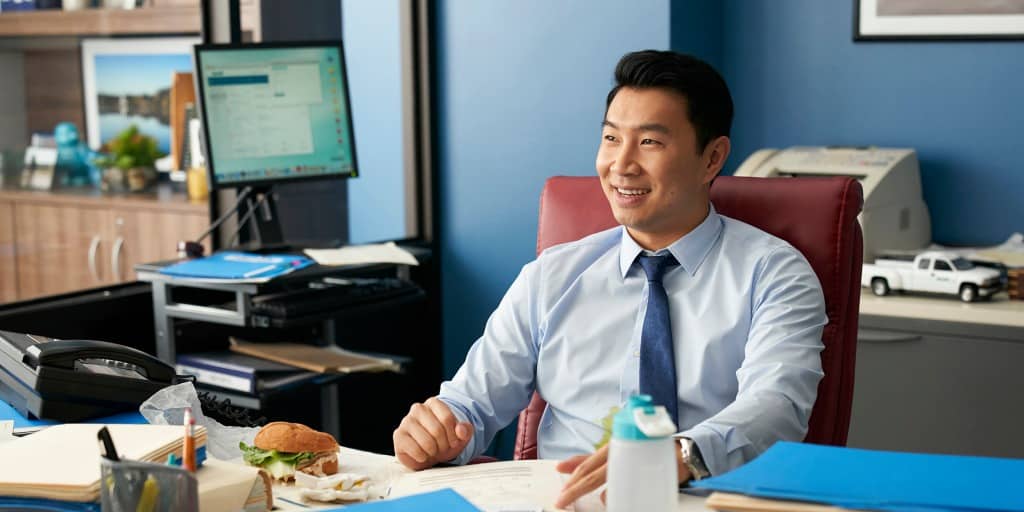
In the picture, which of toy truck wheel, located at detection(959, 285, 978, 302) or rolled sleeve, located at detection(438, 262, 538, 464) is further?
toy truck wheel, located at detection(959, 285, 978, 302)

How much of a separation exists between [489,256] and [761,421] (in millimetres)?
1982

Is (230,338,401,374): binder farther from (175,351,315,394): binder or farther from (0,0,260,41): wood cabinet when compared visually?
(0,0,260,41): wood cabinet

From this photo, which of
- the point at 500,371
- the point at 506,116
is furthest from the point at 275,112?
the point at 500,371

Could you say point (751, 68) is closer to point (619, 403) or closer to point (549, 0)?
point (549, 0)

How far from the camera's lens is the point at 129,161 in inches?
121

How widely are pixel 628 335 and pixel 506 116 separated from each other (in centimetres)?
163

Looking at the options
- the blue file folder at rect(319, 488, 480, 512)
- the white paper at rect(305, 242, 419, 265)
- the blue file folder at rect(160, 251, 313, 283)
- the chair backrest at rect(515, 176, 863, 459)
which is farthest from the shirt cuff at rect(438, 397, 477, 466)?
the white paper at rect(305, 242, 419, 265)

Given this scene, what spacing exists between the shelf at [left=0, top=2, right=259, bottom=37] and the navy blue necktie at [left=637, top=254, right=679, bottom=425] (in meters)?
1.66

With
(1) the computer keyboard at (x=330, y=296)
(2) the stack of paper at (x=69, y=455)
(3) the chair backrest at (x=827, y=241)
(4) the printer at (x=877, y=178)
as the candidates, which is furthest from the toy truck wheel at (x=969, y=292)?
(2) the stack of paper at (x=69, y=455)

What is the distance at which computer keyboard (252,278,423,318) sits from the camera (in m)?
2.62

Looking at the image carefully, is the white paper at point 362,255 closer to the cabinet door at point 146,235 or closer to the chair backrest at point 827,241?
the cabinet door at point 146,235

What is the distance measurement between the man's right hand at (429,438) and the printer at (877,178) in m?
1.54

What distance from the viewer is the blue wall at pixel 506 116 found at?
130 inches

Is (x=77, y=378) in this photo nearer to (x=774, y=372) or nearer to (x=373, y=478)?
(x=373, y=478)
